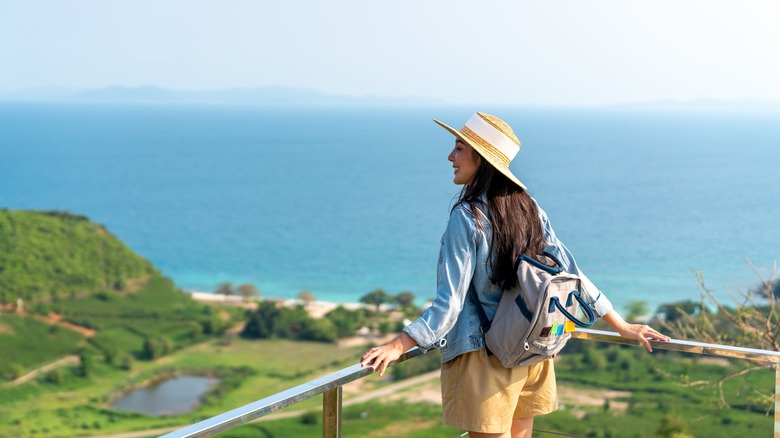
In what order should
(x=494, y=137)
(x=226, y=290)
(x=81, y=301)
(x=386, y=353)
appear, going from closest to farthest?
(x=386, y=353)
(x=494, y=137)
(x=81, y=301)
(x=226, y=290)

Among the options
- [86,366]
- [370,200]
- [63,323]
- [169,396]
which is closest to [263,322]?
[169,396]

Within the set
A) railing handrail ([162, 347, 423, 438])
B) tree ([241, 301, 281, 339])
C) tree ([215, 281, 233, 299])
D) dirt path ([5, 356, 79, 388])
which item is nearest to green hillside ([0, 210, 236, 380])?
dirt path ([5, 356, 79, 388])

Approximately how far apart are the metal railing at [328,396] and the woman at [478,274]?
0.39 ft

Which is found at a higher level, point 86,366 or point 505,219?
point 505,219

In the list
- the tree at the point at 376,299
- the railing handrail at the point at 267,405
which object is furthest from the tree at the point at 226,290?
the railing handrail at the point at 267,405

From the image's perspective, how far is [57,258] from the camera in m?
50.7

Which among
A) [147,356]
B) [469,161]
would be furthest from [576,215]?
[469,161]

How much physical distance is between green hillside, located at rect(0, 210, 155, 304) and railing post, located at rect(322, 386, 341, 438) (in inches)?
1885

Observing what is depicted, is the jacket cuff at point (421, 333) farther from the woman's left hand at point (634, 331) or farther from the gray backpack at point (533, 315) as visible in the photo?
the woman's left hand at point (634, 331)

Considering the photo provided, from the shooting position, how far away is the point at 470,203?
2059 mm

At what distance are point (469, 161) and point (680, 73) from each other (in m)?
119

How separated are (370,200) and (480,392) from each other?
8253 cm

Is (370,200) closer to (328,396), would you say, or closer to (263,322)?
(263,322)

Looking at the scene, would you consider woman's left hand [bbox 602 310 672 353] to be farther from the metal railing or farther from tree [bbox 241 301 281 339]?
tree [bbox 241 301 281 339]
